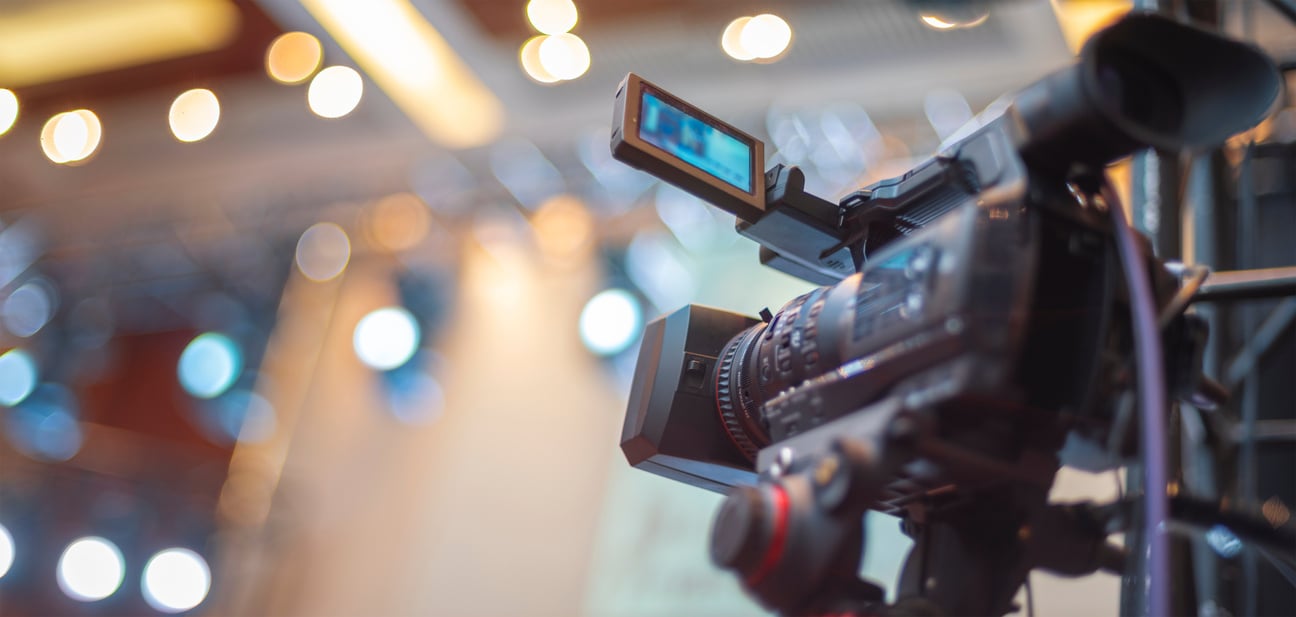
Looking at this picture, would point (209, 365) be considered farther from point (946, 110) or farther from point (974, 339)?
point (974, 339)

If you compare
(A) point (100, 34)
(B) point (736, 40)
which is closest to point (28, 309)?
(A) point (100, 34)

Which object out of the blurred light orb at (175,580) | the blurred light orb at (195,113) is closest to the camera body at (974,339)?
the blurred light orb at (195,113)

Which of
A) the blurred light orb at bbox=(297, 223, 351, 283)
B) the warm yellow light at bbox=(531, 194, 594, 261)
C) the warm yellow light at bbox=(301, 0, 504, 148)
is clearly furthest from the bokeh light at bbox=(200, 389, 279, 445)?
the warm yellow light at bbox=(301, 0, 504, 148)

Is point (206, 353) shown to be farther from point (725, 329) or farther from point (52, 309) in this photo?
point (725, 329)

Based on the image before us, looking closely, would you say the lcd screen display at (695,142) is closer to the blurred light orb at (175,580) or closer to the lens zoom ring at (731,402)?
the lens zoom ring at (731,402)

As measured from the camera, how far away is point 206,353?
5.05 meters

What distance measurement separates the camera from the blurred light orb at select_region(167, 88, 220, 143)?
3645 millimetres

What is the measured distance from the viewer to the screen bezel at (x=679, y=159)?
82 centimetres

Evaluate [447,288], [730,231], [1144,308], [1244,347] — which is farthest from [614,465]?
[1144,308]

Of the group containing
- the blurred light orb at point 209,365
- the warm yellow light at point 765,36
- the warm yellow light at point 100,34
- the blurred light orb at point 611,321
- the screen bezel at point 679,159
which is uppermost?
the warm yellow light at point 765,36

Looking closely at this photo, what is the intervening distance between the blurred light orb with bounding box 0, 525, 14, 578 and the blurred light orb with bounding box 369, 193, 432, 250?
2257mm

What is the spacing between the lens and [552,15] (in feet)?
9.49

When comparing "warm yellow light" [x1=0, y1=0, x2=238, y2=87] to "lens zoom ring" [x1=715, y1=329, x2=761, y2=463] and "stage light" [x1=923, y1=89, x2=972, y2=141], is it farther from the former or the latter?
"lens zoom ring" [x1=715, y1=329, x2=761, y2=463]

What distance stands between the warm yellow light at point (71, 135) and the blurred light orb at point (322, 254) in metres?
0.91
